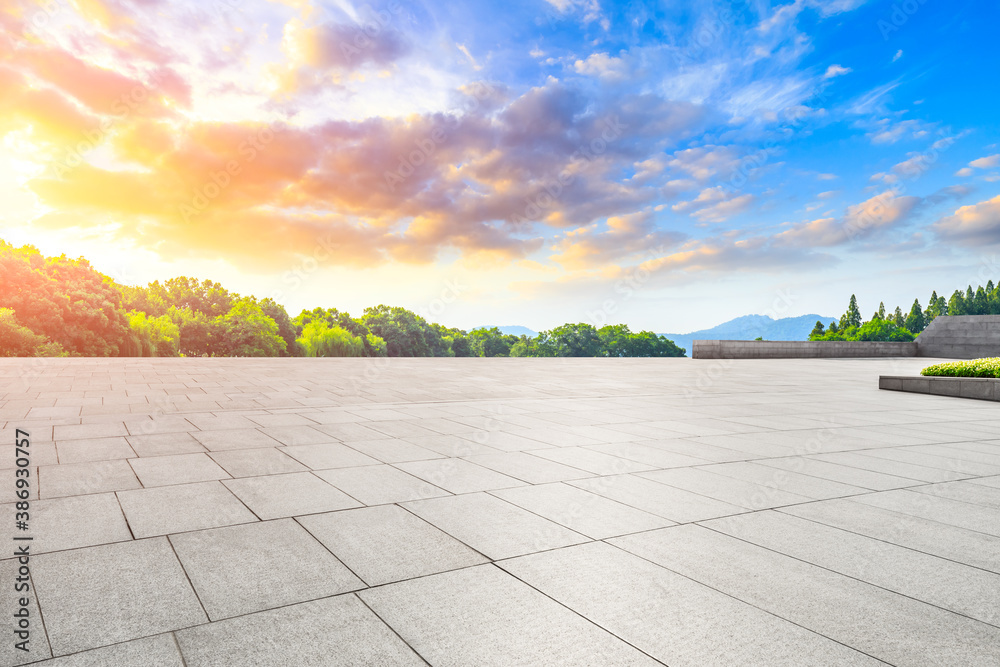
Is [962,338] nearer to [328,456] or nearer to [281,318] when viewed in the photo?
[328,456]

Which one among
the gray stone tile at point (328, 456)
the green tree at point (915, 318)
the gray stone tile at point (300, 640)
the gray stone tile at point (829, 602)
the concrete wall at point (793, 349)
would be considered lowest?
the gray stone tile at point (829, 602)

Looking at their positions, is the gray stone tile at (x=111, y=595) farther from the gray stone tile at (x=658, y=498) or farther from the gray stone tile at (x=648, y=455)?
the gray stone tile at (x=648, y=455)

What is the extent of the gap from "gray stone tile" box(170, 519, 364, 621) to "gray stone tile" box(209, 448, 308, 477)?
1.46 m

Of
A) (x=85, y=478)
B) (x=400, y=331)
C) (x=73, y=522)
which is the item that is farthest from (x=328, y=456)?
(x=400, y=331)

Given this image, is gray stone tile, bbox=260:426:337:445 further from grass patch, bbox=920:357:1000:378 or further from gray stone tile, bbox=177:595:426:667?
grass patch, bbox=920:357:1000:378

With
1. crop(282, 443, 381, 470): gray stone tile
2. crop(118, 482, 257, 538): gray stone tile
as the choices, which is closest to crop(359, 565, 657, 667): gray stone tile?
crop(118, 482, 257, 538): gray stone tile

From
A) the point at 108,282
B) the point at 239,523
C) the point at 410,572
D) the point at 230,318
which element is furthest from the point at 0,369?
the point at 230,318

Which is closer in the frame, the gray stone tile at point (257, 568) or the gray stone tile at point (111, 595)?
the gray stone tile at point (111, 595)

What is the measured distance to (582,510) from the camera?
13.4 ft

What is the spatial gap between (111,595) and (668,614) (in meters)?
2.61

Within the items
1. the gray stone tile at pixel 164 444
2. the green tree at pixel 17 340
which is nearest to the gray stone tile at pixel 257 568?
the gray stone tile at pixel 164 444

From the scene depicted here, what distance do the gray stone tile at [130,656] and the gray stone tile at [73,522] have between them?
136 cm

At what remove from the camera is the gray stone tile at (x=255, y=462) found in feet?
16.5

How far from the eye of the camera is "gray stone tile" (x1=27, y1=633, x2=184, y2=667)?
211cm
